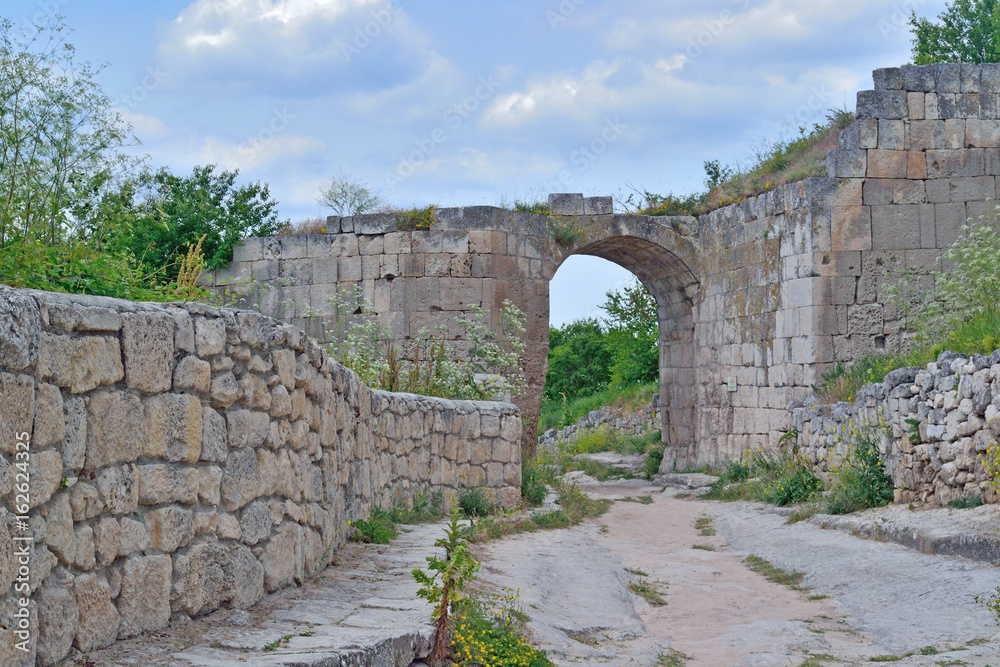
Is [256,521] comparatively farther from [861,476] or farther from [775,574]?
[861,476]

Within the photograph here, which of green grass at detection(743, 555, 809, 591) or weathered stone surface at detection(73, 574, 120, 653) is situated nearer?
weathered stone surface at detection(73, 574, 120, 653)

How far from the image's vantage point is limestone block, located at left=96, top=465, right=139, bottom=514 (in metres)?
3.32

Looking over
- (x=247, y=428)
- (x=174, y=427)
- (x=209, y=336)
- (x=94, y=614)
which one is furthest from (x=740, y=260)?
(x=94, y=614)

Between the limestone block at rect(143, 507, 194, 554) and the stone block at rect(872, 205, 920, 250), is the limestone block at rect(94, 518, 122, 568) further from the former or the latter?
the stone block at rect(872, 205, 920, 250)

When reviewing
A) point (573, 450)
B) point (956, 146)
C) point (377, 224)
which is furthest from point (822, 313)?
point (573, 450)

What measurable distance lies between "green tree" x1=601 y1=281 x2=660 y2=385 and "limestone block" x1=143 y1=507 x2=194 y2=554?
23.1m

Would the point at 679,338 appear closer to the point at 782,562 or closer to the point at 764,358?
the point at 764,358

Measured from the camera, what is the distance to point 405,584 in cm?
521

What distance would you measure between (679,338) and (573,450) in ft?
18.7

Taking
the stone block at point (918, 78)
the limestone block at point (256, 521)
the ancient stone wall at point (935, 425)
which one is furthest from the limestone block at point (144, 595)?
the stone block at point (918, 78)

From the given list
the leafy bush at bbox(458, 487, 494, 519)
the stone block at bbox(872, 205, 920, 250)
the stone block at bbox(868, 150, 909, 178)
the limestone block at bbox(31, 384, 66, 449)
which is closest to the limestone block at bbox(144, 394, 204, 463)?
the limestone block at bbox(31, 384, 66, 449)

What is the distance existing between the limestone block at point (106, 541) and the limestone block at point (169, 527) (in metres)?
0.20

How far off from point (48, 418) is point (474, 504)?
6355 millimetres

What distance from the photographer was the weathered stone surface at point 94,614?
314 centimetres
